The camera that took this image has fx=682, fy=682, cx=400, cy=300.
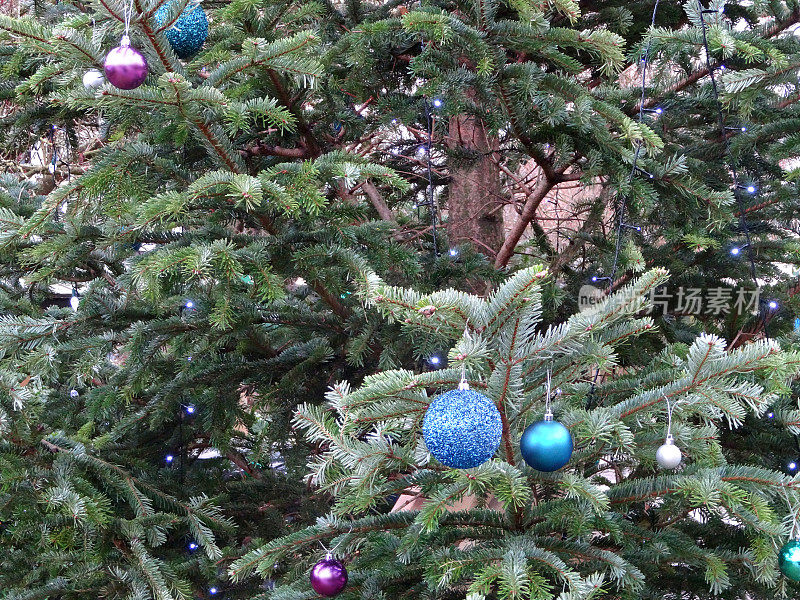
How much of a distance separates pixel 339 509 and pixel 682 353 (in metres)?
1.16

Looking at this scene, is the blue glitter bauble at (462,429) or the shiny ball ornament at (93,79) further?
the shiny ball ornament at (93,79)

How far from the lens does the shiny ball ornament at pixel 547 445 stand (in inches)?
51.3

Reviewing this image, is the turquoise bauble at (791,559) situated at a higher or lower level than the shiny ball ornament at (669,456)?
lower

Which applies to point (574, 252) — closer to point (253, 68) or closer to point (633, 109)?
point (633, 109)

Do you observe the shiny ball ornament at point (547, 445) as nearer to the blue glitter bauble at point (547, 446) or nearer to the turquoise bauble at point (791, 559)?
the blue glitter bauble at point (547, 446)

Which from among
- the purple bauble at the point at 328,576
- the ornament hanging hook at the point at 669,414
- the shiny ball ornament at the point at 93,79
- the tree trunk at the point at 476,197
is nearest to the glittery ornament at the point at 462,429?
the ornament hanging hook at the point at 669,414

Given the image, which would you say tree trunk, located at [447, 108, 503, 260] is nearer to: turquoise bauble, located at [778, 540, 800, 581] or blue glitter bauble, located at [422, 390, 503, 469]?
turquoise bauble, located at [778, 540, 800, 581]

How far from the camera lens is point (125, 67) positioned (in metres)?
1.50

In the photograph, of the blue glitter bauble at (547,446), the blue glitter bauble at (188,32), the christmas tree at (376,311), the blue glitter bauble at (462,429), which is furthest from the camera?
the blue glitter bauble at (188,32)

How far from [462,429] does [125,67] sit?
107 cm

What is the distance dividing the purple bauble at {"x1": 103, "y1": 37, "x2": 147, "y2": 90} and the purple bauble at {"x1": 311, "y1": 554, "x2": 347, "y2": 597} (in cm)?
117

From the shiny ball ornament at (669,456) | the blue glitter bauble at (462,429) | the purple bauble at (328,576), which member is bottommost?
the purple bauble at (328,576)

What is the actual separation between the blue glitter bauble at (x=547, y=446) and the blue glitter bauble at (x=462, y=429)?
0.12 m

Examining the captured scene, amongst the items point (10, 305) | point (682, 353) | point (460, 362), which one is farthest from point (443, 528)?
point (10, 305)
